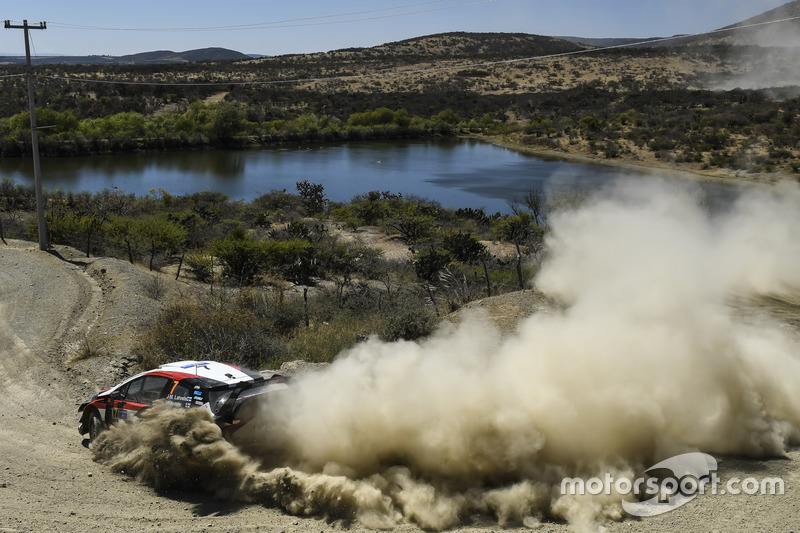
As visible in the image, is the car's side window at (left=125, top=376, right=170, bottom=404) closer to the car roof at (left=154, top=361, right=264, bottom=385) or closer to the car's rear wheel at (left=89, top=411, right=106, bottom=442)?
the car roof at (left=154, top=361, right=264, bottom=385)

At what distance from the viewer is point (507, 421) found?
928 centimetres

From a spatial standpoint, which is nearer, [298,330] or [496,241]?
[298,330]

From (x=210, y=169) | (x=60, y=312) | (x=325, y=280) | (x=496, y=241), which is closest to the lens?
(x=60, y=312)

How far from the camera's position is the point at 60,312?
19578 mm

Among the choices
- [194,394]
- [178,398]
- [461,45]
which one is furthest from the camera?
[461,45]

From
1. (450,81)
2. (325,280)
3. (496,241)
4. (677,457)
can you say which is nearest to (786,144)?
(496,241)

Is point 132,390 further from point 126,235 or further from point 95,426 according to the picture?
point 126,235

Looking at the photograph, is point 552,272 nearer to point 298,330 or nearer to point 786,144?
point 298,330

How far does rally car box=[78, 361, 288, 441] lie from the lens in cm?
1005

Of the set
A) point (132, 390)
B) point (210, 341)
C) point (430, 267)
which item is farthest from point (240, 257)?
point (132, 390)

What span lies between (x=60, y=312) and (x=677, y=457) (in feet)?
55.5

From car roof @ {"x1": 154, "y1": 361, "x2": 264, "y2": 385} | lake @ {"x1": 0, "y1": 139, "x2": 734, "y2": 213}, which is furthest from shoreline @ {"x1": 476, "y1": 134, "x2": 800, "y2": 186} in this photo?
car roof @ {"x1": 154, "y1": 361, "x2": 264, "y2": 385}

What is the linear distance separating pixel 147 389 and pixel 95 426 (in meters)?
1.27

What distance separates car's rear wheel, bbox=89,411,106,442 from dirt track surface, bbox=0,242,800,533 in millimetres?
201
